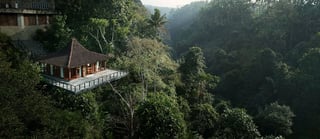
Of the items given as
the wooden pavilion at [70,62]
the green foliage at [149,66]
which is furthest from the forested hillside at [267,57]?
the wooden pavilion at [70,62]

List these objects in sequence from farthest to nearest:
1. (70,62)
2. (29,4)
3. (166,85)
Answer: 1. (29,4)
2. (166,85)
3. (70,62)

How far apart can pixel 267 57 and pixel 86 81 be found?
80.3 feet

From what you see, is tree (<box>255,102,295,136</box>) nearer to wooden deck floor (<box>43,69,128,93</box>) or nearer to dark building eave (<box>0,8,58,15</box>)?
wooden deck floor (<box>43,69,128,93</box>)

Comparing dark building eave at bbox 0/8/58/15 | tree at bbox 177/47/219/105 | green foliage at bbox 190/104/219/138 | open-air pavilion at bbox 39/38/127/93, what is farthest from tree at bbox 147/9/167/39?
green foliage at bbox 190/104/219/138

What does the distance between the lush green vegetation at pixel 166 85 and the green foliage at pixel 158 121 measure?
0.06m

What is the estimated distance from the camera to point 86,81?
20.3m

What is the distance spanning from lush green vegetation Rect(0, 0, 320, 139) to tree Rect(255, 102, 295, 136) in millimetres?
91

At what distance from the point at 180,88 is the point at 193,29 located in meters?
45.5

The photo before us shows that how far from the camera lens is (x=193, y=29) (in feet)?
229

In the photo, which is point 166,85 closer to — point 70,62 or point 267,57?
point 70,62

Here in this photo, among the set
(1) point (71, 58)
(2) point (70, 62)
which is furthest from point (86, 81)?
(1) point (71, 58)

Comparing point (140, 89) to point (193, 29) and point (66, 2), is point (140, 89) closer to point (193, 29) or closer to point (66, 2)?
point (66, 2)

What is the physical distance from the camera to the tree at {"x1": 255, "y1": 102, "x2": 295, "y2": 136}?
23.8 metres

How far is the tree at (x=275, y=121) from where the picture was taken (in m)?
23.8
